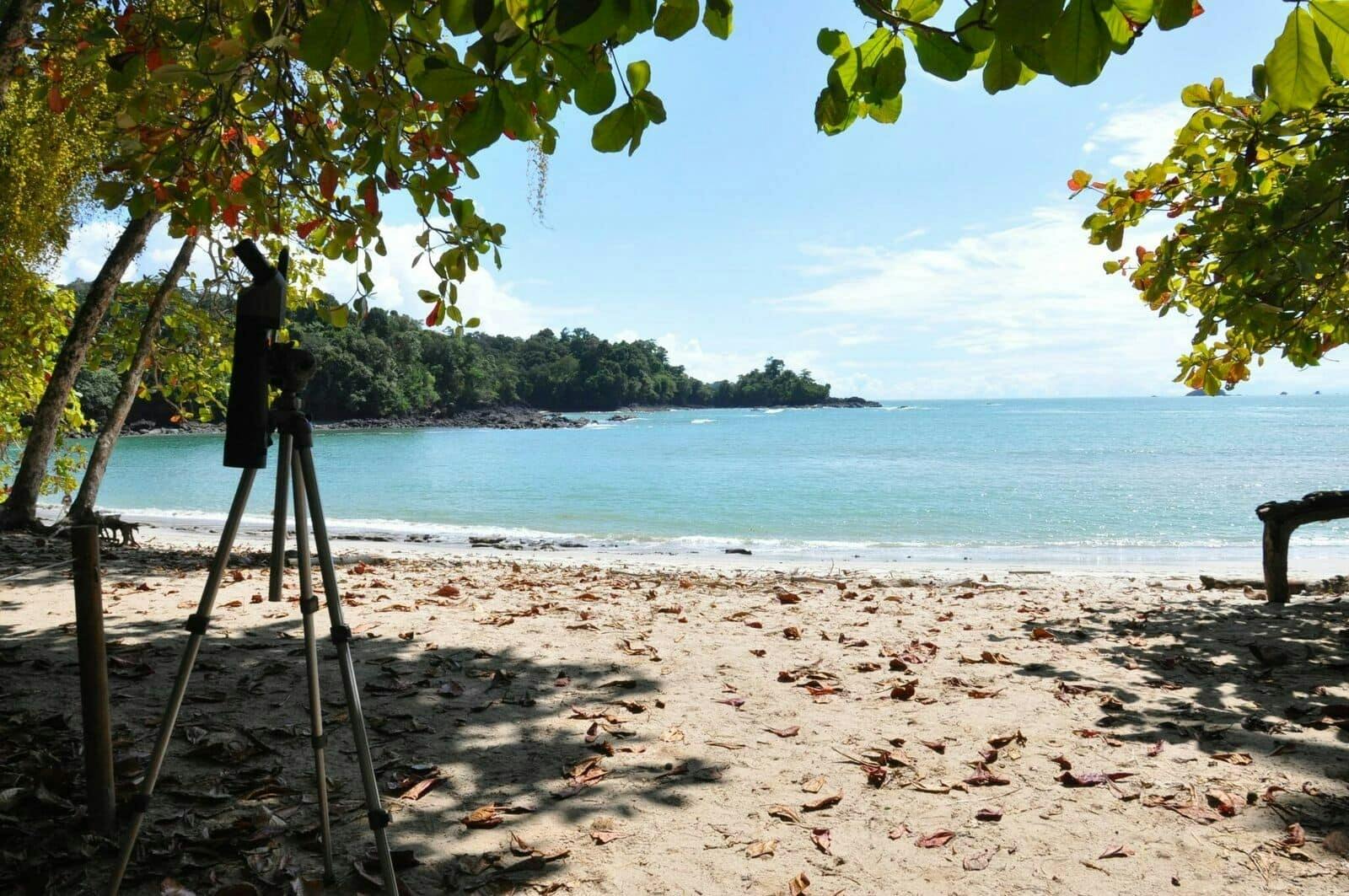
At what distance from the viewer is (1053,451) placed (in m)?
50.2

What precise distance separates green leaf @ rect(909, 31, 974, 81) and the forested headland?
1651 inches

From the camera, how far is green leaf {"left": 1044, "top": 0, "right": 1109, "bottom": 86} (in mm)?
1448

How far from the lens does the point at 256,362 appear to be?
7.34 ft

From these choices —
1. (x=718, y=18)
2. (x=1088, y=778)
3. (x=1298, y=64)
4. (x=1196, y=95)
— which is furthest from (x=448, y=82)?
(x=1196, y=95)

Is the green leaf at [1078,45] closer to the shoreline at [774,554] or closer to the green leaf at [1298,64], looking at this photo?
the green leaf at [1298,64]

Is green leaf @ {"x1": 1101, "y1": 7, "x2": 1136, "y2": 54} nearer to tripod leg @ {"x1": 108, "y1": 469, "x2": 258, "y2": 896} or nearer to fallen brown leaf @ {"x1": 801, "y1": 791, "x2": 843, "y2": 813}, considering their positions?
tripod leg @ {"x1": 108, "y1": 469, "x2": 258, "y2": 896}

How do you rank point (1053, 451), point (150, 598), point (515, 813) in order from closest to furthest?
point (515, 813)
point (150, 598)
point (1053, 451)

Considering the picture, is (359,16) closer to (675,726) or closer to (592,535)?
(675,726)

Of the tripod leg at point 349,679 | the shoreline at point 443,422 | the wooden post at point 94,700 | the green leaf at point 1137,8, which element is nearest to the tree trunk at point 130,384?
the wooden post at point 94,700

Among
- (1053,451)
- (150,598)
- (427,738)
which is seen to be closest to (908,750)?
(427,738)

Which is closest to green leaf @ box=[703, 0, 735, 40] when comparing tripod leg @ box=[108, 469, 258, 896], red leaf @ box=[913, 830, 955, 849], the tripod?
the tripod

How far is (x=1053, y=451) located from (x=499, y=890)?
2105 inches

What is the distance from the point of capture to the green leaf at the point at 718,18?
2004 millimetres

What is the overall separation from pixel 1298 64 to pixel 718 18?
1.23 m
